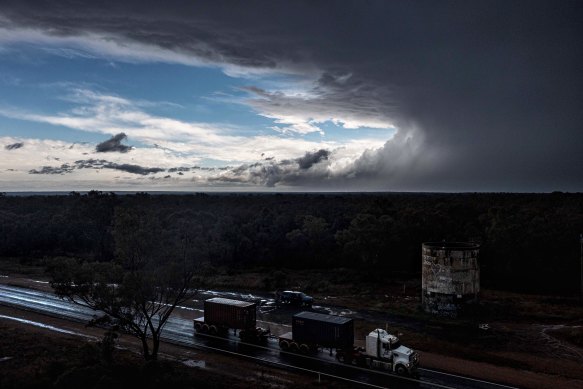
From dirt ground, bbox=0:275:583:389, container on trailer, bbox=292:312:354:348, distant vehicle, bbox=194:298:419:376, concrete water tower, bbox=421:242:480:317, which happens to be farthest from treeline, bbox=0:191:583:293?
concrete water tower, bbox=421:242:480:317

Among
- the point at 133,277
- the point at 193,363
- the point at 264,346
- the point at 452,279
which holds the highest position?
the point at 133,277

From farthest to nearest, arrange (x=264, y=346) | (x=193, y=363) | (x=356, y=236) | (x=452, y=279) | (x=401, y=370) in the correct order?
1. (x=356, y=236)
2. (x=452, y=279)
3. (x=264, y=346)
4. (x=193, y=363)
5. (x=401, y=370)

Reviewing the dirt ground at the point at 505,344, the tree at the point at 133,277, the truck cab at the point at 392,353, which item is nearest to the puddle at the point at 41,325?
the dirt ground at the point at 505,344

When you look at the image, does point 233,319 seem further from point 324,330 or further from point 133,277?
point 133,277

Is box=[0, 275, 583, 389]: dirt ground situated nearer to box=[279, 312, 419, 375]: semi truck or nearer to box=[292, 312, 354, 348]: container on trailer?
box=[279, 312, 419, 375]: semi truck

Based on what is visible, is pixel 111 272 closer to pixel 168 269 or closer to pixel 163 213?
pixel 168 269

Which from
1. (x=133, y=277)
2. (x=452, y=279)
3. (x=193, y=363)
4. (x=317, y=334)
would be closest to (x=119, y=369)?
(x=133, y=277)

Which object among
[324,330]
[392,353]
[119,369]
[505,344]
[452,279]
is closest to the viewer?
[119,369]

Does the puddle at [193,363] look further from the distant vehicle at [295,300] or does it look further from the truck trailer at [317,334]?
the distant vehicle at [295,300]
